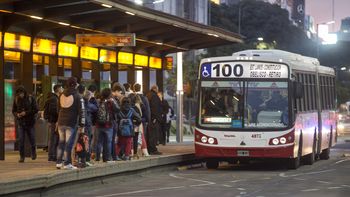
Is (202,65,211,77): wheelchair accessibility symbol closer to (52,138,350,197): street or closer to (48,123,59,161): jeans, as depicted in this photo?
(52,138,350,197): street

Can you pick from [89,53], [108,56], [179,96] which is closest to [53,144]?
[89,53]

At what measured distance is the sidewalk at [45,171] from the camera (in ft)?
44.3

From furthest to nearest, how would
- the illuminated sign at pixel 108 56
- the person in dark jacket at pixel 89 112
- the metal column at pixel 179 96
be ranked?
the metal column at pixel 179 96 < the illuminated sign at pixel 108 56 < the person in dark jacket at pixel 89 112

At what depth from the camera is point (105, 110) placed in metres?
17.6

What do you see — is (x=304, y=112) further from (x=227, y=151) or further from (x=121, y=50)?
(x=121, y=50)

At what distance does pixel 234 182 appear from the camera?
17.4 meters

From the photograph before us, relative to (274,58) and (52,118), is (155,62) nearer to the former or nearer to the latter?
(274,58)

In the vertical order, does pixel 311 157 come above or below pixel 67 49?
below

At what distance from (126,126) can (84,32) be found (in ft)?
19.1

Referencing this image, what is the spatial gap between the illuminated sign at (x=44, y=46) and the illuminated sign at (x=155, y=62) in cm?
707

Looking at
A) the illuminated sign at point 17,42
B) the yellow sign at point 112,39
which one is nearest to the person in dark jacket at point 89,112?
the yellow sign at point 112,39

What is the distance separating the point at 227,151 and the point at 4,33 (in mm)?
6277

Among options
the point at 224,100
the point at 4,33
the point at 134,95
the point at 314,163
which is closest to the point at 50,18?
the point at 4,33

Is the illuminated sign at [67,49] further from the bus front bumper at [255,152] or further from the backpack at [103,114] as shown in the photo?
the backpack at [103,114]
